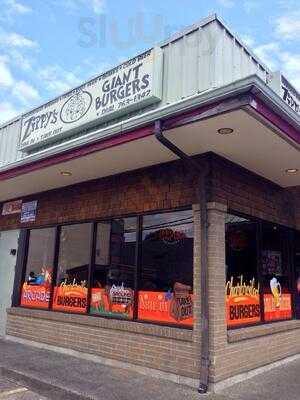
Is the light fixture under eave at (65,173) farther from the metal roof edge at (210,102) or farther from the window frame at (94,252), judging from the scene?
the metal roof edge at (210,102)

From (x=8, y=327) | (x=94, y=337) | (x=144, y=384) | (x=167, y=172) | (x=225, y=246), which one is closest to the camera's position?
(x=144, y=384)

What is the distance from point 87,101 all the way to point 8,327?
17.7 feet

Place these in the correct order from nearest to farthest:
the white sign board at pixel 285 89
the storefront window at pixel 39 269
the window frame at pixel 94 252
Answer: the window frame at pixel 94 252 < the white sign board at pixel 285 89 < the storefront window at pixel 39 269

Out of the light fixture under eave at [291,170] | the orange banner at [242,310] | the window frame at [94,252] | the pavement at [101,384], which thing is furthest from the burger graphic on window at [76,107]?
the pavement at [101,384]

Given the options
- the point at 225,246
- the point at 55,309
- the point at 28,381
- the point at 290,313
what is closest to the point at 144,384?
the point at 28,381

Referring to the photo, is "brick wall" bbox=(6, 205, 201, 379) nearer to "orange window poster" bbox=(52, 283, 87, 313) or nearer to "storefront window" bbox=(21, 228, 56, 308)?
"orange window poster" bbox=(52, 283, 87, 313)

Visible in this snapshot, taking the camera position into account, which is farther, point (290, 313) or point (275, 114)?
point (290, 313)

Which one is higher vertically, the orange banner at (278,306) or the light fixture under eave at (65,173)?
the light fixture under eave at (65,173)

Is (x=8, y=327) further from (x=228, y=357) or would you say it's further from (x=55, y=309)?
(x=228, y=357)

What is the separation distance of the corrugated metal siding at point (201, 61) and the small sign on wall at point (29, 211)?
3756mm

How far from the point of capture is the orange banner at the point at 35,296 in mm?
8861

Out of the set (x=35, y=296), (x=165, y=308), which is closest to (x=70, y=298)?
(x=35, y=296)

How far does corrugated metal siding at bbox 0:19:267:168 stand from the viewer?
6.20 metres

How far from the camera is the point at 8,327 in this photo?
30.5 feet
